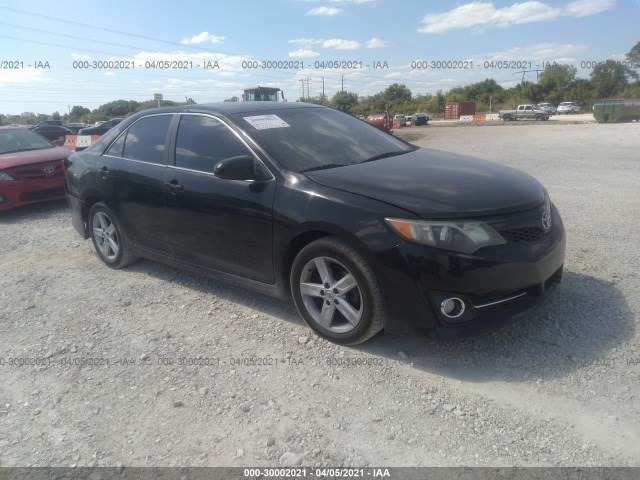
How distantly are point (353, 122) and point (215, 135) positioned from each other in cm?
136

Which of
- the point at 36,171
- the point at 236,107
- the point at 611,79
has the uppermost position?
the point at 611,79

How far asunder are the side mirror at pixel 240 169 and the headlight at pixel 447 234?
114 centimetres

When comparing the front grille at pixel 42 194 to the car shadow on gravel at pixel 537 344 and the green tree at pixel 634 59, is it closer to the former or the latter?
the car shadow on gravel at pixel 537 344

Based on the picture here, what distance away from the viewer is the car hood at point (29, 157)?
25.6 ft

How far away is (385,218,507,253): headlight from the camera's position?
2830 mm

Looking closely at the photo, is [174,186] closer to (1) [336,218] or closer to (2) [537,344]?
(1) [336,218]

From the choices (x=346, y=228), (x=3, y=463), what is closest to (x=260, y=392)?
(x=346, y=228)

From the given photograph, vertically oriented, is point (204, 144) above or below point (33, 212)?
above

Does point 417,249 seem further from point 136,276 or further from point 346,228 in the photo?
point 136,276

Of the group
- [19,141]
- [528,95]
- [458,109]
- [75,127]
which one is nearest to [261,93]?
[75,127]

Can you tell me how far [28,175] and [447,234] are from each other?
293 inches

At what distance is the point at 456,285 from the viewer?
9.23ft

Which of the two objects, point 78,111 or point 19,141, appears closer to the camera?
point 19,141

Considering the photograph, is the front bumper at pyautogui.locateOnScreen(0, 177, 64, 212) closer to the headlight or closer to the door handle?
the door handle
